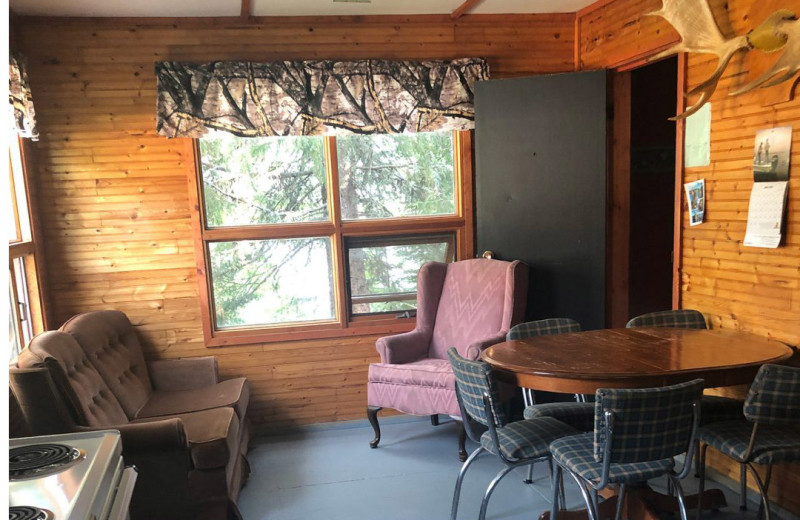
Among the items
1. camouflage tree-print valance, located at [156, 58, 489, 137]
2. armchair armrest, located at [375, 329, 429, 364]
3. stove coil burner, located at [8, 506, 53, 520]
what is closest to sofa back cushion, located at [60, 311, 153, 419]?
camouflage tree-print valance, located at [156, 58, 489, 137]

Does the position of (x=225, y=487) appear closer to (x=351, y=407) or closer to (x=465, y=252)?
A: (x=351, y=407)

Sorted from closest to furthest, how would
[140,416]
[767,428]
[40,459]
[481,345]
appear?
[40,459] < [767,428] < [140,416] < [481,345]

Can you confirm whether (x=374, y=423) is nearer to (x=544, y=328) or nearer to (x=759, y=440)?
(x=544, y=328)

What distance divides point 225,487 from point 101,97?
8.19ft

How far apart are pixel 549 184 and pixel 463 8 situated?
1.24 m

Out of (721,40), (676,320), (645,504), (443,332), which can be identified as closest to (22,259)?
(443,332)

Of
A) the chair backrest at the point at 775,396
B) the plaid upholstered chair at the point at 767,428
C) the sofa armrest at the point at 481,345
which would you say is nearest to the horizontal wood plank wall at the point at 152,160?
the sofa armrest at the point at 481,345

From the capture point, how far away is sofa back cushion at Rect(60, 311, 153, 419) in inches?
119

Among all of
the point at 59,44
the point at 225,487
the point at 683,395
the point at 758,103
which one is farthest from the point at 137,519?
the point at 758,103

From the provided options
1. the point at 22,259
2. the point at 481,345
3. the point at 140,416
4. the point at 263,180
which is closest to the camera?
the point at 140,416

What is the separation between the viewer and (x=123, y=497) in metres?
1.60

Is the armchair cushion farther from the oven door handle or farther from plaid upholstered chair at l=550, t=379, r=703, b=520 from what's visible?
the oven door handle

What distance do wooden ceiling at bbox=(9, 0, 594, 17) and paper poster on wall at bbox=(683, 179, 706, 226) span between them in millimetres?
1495

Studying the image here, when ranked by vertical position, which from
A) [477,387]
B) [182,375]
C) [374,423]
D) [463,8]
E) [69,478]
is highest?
[463,8]
